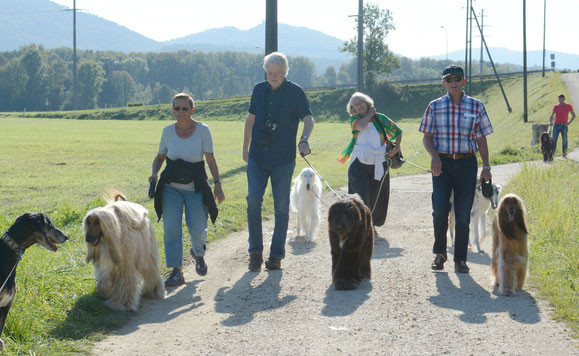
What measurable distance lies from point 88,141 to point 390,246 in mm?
33202

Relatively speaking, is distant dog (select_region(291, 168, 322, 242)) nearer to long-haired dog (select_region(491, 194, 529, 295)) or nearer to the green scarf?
the green scarf

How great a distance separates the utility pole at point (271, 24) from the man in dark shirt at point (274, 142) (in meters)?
7.94

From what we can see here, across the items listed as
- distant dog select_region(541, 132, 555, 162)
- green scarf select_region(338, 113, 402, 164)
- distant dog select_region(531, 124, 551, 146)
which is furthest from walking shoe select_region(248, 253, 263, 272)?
distant dog select_region(531, 124, 551, 146)

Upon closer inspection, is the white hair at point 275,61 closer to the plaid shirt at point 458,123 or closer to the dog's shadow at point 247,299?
the plaid shirt at point 458,123

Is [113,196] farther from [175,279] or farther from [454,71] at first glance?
[454,71]

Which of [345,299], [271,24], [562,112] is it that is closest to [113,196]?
[345,299]

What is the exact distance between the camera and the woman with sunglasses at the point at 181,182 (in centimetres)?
725

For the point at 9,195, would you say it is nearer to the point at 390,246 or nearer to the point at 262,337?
the point at 390,246

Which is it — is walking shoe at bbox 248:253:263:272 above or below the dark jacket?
below

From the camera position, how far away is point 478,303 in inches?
247

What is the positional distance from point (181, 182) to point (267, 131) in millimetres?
1155

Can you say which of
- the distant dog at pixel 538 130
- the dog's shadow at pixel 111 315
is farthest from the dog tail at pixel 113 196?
the distant dog at pixel 538 130

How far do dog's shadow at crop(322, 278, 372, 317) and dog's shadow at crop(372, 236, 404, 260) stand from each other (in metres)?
1.42

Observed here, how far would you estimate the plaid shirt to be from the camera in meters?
7.34
